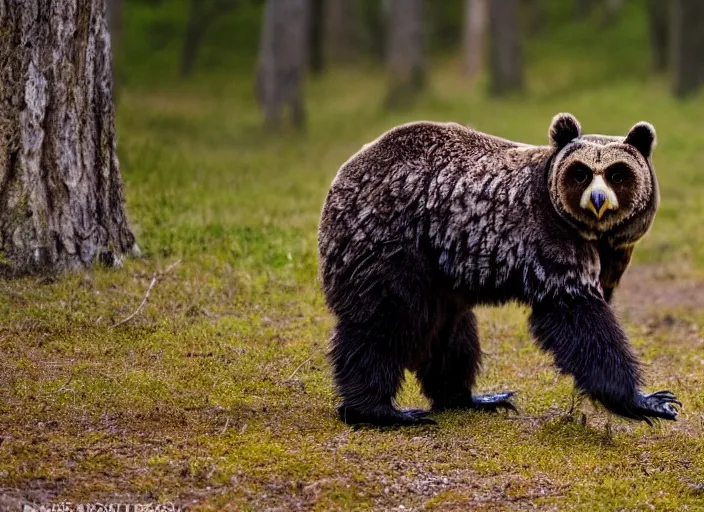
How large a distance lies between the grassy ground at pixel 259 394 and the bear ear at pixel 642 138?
5.20ft

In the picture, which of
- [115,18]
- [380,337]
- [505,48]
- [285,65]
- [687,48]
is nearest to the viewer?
[380,337]

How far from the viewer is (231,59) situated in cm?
3369

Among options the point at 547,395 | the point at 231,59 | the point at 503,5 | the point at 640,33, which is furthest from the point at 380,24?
the point at 547,395

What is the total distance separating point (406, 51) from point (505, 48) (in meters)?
2.54

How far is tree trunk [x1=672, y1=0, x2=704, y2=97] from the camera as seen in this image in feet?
71.1

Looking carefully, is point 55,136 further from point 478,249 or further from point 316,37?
point 316,37

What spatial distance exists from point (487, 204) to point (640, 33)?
28574mm

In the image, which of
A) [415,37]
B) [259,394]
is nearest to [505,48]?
[415,37]

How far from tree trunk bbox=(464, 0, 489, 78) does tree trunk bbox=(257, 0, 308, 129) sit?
11.3 metres

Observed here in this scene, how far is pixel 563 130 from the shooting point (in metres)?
5.73

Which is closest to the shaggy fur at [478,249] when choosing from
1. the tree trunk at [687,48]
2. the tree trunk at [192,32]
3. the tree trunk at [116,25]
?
the tree trunk at [116,25]

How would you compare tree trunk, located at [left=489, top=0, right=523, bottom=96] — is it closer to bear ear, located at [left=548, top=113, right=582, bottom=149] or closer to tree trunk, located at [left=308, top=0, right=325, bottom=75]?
tree trunk, located at [left=308, top=0, right=325, bottom=75]

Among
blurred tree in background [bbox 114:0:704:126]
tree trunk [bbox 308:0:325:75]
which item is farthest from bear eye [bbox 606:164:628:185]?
tree trunk [bbox 308:0:325:75]

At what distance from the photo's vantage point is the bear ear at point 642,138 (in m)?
5.62
